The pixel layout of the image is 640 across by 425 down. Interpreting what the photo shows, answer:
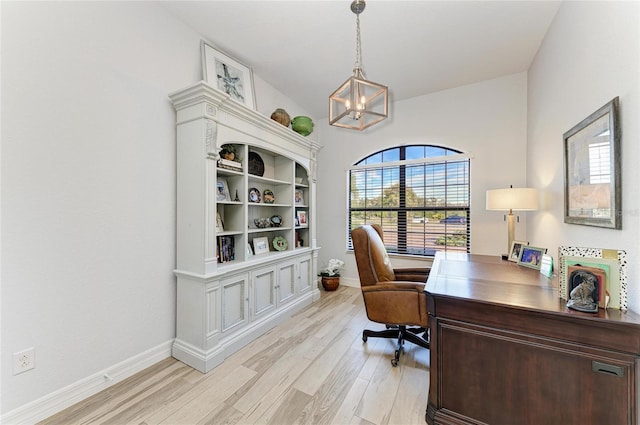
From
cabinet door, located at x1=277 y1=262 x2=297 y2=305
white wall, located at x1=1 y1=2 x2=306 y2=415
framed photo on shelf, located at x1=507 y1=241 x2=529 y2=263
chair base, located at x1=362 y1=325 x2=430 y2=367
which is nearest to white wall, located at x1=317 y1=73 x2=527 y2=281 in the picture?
framed photo on shelf, located at x1=507 y1=241 x2=529 y2=263

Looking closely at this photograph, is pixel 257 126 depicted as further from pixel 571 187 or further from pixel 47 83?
pixel 571 187

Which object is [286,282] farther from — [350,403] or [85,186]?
[85,186]

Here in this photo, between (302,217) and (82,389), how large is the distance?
8.23 feet

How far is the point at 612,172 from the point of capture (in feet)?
4.08

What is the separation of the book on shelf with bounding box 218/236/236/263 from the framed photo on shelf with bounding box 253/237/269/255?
354mm

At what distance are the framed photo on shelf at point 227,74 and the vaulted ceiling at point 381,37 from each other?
0.31ft

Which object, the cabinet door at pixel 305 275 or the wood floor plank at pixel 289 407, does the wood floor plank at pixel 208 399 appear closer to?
the wood floor plank at pixel 289 407

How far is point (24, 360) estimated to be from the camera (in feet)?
4.58

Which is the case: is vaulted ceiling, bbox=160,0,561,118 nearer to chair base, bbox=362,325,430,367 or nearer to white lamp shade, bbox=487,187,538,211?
white lamp shade, bbox=487,187,538,211

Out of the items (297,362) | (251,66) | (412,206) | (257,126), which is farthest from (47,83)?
(412,206)

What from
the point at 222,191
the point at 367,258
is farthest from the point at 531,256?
the point at 222,191

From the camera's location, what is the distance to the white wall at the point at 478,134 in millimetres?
2926

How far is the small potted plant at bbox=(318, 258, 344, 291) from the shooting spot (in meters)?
3.75

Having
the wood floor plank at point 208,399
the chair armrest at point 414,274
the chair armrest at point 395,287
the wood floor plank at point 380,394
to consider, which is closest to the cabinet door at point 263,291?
the wood floor plank at point 208,399
